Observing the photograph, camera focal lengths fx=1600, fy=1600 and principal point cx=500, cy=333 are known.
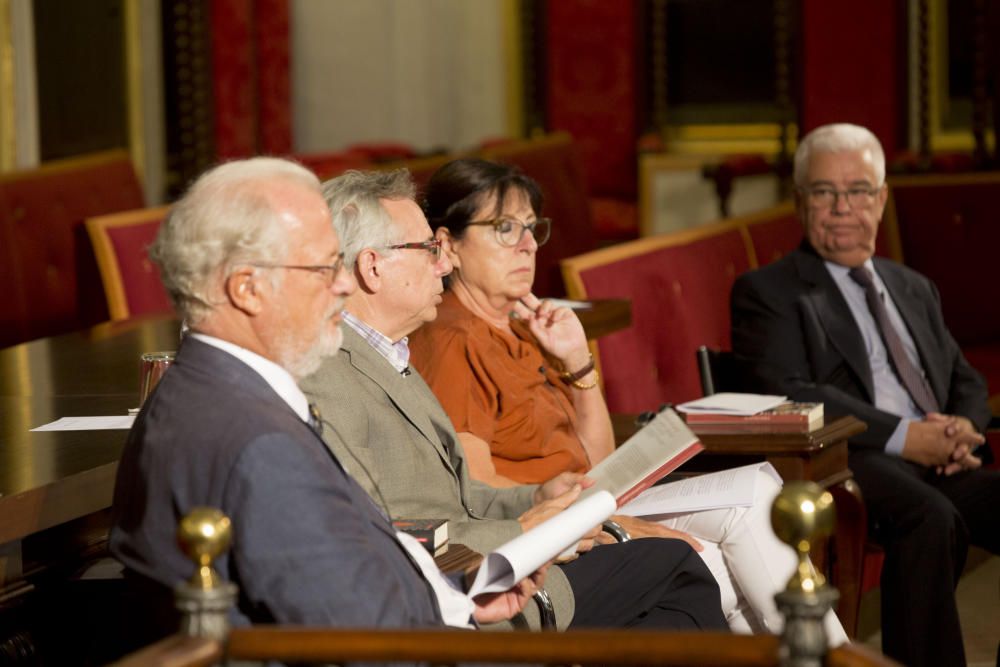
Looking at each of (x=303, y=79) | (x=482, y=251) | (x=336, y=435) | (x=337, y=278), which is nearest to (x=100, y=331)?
(x=482, y=251)

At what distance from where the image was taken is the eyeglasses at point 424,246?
2773 millimetres

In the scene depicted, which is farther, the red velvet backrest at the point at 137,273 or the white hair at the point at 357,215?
the red velvet backrest at the point at 137,273

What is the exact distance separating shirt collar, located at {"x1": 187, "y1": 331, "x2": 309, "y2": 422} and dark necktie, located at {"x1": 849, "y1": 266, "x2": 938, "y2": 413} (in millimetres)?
2288

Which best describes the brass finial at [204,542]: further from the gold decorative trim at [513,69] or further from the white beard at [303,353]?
the gold decorative trim at [513,69]

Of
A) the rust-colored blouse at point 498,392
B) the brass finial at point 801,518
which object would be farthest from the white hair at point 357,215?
the brass finial at point 801,518

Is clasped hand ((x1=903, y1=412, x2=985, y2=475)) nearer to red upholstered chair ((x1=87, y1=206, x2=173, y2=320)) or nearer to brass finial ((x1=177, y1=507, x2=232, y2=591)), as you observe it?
red upholstered chair ((x1=87, y1=206, x2=173, y2=320))

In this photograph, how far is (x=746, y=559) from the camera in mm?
2988

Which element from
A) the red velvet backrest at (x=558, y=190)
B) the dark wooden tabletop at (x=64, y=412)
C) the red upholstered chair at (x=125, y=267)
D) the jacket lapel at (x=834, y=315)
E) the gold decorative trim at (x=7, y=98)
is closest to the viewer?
the dark wooden tabletop at (x=64, y=412)

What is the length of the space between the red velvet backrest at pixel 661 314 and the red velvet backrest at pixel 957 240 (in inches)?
59.6

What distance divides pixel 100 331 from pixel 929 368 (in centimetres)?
207

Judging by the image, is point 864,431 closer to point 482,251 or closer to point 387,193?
point 482,251

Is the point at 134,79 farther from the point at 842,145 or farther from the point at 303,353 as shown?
the point at 303,353

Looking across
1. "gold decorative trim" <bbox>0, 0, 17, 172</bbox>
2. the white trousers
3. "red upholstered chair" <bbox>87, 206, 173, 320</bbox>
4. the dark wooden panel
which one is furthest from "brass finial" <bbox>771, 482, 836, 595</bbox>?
the dark wooden panel

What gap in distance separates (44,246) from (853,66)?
5.12m
